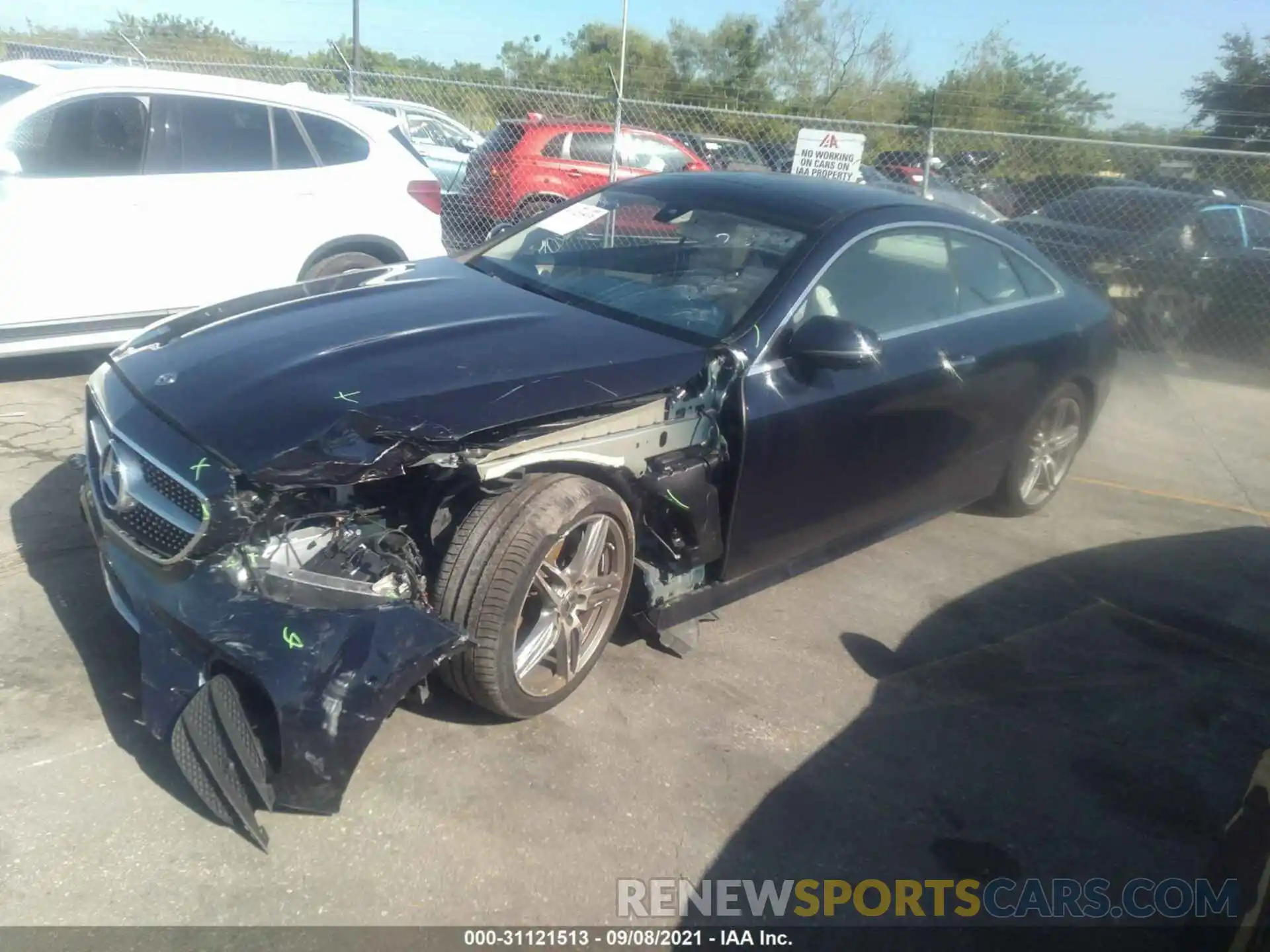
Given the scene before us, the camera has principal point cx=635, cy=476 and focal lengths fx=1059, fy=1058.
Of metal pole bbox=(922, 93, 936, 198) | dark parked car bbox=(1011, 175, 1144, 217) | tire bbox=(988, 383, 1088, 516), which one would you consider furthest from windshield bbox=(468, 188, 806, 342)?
dark parked car bbox=(1011, 175, 1144, 217)

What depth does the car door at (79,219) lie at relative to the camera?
5793 millimetres

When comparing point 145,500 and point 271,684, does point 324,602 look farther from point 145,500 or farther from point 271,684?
point 145,500

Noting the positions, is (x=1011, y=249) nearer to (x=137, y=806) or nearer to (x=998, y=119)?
(x=137, y=806)

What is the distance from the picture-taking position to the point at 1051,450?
5668 millimetres

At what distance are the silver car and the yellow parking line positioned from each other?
8.84 metres

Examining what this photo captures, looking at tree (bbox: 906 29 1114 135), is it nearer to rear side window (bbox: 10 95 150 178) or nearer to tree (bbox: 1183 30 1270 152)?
tree (bbox: 1183 30 1270 152)

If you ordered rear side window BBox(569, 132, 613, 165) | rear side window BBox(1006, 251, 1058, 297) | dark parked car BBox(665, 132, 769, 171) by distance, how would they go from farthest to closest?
dark parked car BBox(665, 132, 769, 171)
rear side window BBox(569, 132, 613, 165)
rear side window BBox(1006, 251, 1058, 297)

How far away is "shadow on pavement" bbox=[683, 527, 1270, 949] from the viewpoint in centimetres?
304

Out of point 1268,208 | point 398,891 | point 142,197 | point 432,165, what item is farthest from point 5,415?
point 1268,208

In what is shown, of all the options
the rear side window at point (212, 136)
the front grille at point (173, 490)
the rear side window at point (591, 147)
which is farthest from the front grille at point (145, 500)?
the rear side window at point (591, 147)

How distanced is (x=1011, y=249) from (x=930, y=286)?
816 millimetres

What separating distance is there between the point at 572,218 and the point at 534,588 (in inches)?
84.7

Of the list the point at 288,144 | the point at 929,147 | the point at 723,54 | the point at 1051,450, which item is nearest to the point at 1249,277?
the point at 929,147

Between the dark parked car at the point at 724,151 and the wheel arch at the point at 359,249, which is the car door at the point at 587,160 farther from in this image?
the wheel arch at the point at 359,249
